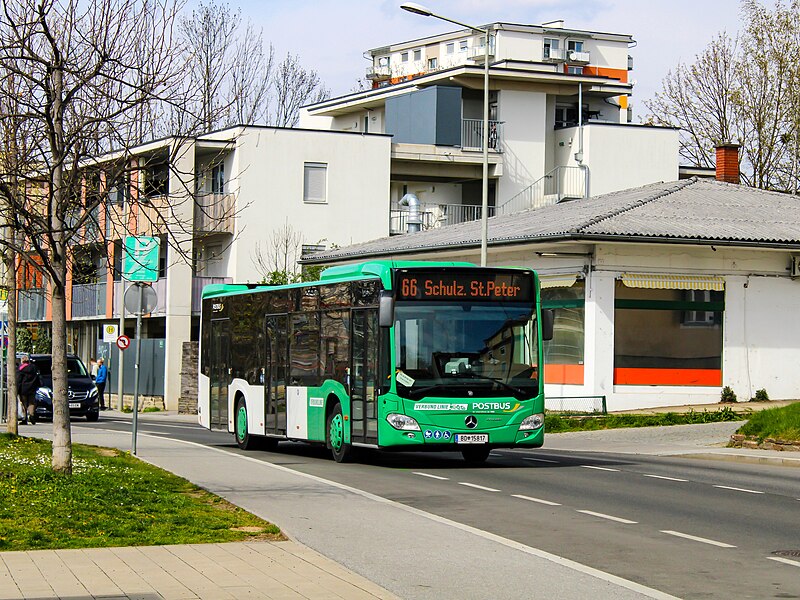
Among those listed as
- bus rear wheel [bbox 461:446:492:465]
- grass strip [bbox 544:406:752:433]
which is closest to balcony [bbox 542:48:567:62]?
grass strip [bbox 544:406:752:433]

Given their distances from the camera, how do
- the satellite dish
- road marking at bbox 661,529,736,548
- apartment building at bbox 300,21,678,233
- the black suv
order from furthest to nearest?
apartment building at bbox 300,21,678,233 → the black suv → the satellite dish → road marking at bbox 661,529,736,548

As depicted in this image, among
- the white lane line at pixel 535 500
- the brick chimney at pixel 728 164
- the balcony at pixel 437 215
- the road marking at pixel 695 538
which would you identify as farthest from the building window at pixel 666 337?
the balcony at pixel 437 215

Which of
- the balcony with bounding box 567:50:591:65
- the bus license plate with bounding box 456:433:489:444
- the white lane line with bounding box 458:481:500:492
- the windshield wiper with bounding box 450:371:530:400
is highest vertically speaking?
the balcony with bounding box 567:50:591:65

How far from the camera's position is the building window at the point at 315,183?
56.4 metres

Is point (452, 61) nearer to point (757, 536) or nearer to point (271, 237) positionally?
point (271, 237)

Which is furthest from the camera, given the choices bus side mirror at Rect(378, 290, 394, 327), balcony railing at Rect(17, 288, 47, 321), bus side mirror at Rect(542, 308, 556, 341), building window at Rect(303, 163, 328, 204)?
balcony railing at Rect(17, 288, 47, 321)

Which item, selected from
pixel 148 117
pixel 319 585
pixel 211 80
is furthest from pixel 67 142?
pixel 319 585

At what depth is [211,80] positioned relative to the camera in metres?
17.6

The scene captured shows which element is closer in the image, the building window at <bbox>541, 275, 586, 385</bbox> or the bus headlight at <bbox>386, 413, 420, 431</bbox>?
the bus headlight at <bbox>386, 413, 420, 431</bbox>

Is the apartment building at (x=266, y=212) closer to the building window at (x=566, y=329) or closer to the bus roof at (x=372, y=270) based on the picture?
the building window at (x=566, y=329)

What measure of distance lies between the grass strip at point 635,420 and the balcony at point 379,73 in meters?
78.4

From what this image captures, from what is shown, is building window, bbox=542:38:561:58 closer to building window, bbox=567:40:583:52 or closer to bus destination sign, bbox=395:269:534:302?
building window, bbox=567:40:583:52

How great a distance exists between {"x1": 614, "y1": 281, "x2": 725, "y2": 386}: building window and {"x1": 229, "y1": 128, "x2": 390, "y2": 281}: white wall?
76.0 feet

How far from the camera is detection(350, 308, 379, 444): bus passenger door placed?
2050 cm
